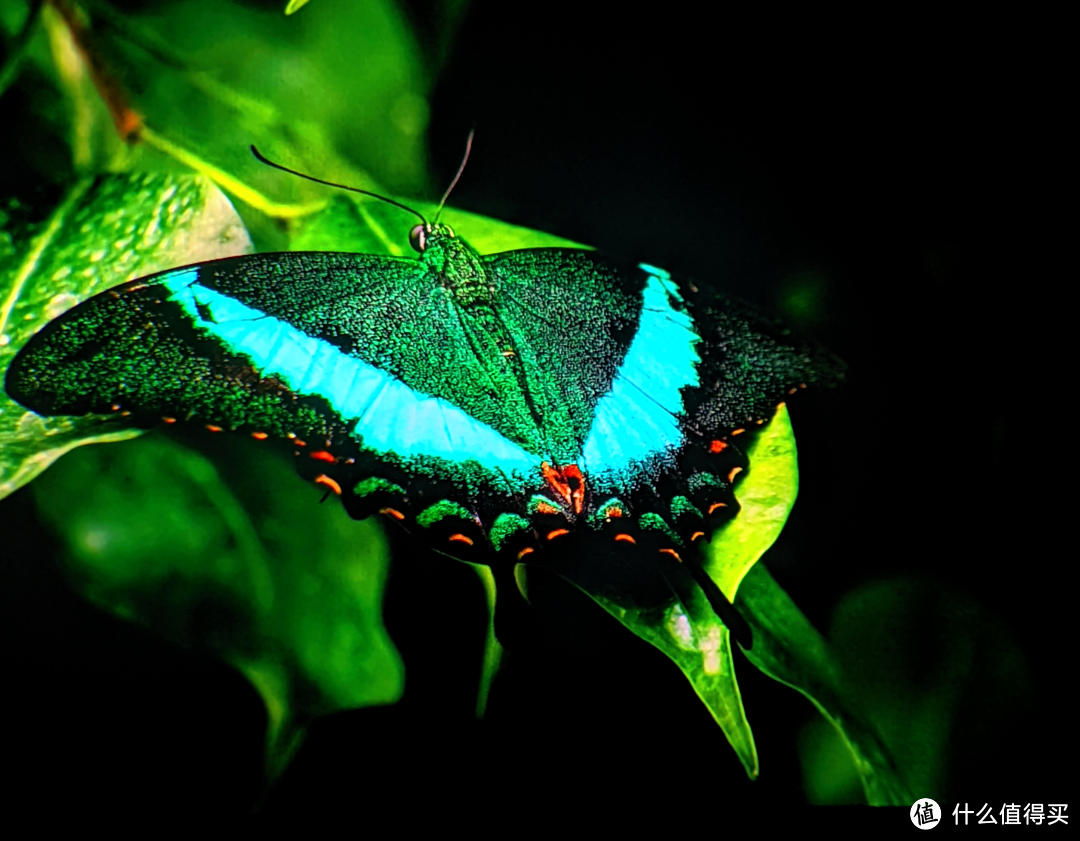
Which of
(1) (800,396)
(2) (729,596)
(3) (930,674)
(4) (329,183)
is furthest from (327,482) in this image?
(3) (930,674)

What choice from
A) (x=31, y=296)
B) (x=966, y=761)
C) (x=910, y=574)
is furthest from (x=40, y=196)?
(x=966, y=761)

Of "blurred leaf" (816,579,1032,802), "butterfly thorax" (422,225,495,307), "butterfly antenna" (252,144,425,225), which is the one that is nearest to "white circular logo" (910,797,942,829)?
"blurred leaf" (816,579,1032,802)

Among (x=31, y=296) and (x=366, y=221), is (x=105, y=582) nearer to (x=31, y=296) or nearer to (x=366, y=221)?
(x=31, y=296)

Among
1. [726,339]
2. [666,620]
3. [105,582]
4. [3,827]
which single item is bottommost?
[3,827]

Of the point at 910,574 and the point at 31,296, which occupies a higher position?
the point at 31,296

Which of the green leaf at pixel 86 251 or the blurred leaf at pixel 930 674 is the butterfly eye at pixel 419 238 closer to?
the green leaf at pixel 86 251

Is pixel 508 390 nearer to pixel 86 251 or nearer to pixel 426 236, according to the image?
pixel 426 236
